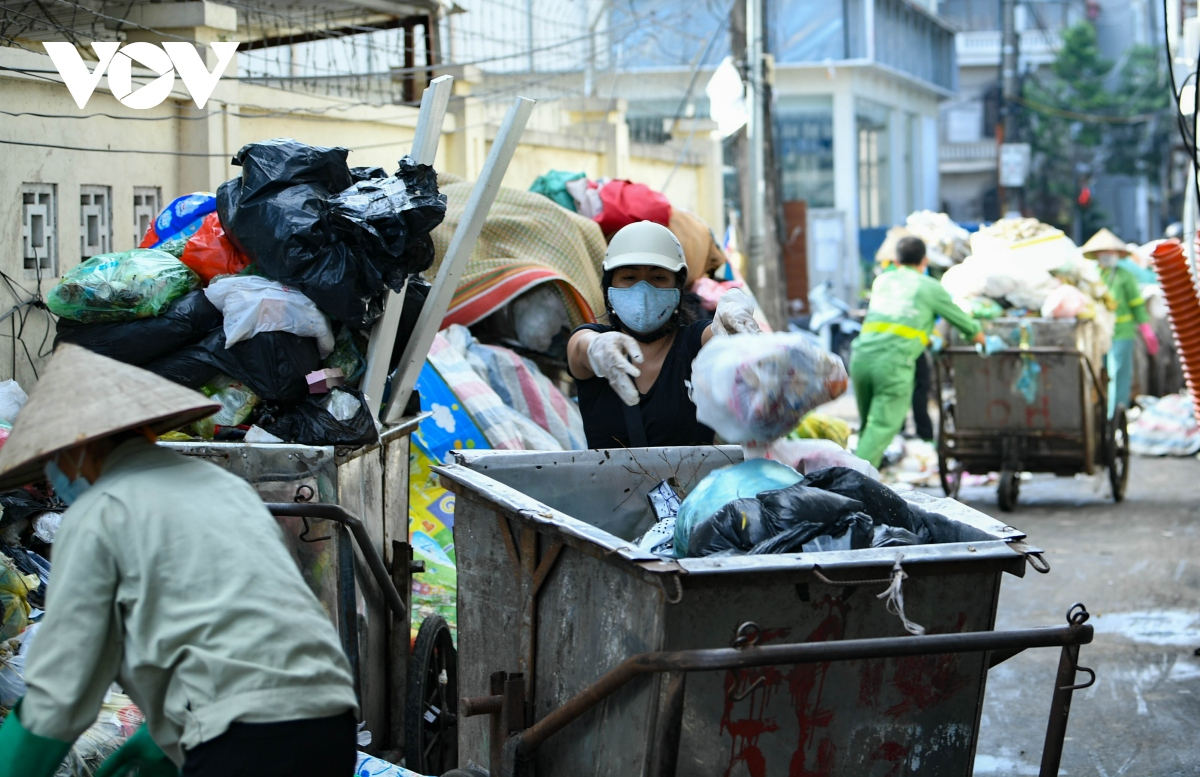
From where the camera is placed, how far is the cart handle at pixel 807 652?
2.29m

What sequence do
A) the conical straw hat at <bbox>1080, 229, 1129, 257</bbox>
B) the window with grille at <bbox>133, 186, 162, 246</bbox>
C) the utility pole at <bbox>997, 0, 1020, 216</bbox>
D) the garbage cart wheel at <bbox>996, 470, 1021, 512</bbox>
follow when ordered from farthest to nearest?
the utility pole at <bbox>997, 0, 1020, 216</bbox> → the conical straw hat at <bbox>1080, 229, 1129, 257</bbox> → the garbage cart wheel at <bbox>996, 470, 1021, 512</bbox> → the window with grille at <bbox>133, 186, 162, 246</bbox>

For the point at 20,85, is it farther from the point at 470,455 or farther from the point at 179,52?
the point at 470,455

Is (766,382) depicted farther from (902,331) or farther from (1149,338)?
(1149,338)

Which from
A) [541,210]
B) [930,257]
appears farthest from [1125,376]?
[541,210]

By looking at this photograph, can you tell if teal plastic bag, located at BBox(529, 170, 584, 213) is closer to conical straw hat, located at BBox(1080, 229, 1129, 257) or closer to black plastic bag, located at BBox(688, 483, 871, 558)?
black plastic bag, located at BBox(688, 483, 871, 558)

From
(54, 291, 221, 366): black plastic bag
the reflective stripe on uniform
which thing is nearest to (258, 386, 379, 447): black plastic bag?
(54, 291, 221, 366): black plastic bag

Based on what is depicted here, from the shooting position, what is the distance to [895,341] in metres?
9.24

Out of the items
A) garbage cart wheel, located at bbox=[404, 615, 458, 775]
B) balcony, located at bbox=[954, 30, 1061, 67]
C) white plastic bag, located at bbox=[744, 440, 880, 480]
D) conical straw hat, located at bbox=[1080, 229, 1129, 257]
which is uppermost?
balcony, located at bbox=[954, 30, 1061, 67]

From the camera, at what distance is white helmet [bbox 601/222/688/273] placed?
4164mm

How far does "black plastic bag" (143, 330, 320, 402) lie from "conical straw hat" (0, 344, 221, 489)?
5.49ft

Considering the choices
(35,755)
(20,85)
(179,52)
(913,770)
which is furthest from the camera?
(179,52)

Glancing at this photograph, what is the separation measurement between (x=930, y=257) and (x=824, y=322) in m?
3.85

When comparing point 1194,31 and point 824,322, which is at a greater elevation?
point 1194,31

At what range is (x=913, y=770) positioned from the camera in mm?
2674
